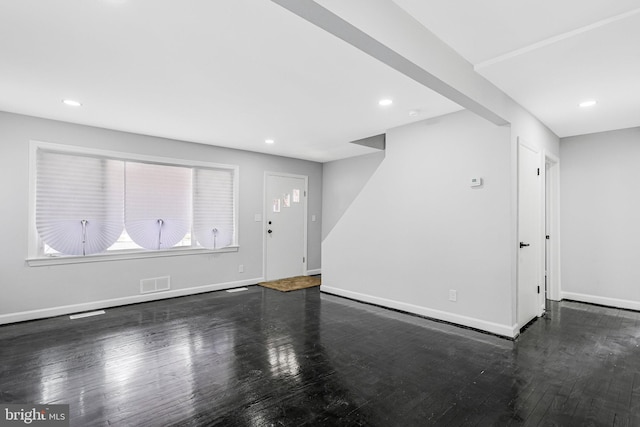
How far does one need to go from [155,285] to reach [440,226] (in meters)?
4.12

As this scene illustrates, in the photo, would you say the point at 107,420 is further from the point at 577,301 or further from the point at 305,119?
the point at 577,301

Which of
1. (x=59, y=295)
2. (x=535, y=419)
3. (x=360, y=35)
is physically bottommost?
(x=535, y=419)

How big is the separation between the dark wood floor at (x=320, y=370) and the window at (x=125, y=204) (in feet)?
3.47

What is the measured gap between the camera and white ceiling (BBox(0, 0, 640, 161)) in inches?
77.2

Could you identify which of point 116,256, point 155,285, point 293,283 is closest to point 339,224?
point 293,283

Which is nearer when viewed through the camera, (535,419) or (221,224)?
(535,419)

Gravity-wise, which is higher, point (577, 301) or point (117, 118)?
point (117, 118)

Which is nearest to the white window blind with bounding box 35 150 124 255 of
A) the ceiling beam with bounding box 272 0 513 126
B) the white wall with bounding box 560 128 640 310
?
the ceiling beam with bounding box 272 0 513 126

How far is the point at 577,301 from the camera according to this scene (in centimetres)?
476

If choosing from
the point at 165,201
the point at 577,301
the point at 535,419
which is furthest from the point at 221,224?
the point at 577,301

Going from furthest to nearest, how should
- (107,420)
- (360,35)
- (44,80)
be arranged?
(44,80) < (107,420) < (360,35)

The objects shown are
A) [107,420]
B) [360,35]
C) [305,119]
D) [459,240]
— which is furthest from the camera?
[305,119]

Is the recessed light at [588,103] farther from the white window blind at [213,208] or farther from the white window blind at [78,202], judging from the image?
the white window blind at [78,202]

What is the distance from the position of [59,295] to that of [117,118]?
2.33 metres
